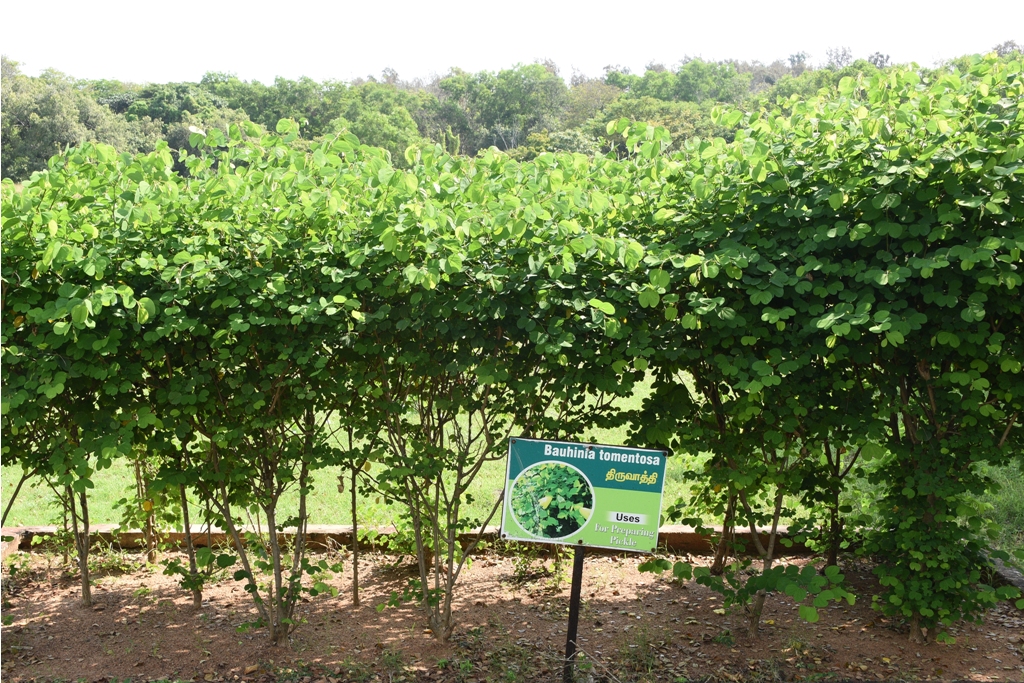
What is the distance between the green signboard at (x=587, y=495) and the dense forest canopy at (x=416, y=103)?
59.8 metres

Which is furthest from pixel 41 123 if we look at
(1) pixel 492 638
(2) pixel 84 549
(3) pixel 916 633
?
(3) pixel 916 633

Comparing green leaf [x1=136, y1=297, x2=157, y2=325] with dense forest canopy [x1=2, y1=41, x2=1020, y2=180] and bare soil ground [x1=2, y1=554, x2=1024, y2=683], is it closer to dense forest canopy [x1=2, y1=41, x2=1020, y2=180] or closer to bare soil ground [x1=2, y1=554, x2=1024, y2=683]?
bare soil ground [x1=2, y1=554, x2=1024, y2=683]

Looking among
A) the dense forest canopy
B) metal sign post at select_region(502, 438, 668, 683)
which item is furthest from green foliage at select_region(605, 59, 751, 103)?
metal sign post at select_region(502, 438, 668, 683)

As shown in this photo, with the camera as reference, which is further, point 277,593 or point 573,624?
point 277,593

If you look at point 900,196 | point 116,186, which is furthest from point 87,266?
point 900,196

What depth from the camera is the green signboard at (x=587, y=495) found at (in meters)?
3.48

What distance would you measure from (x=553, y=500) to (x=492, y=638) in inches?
46.4

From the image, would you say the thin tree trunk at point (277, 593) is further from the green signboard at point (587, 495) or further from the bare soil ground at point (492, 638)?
the green signboard at point (587, 495)

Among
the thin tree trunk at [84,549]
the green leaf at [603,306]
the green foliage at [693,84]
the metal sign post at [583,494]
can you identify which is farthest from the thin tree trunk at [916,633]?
the green foliage at [693,84]

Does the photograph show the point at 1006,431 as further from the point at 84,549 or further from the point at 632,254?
the point at 84,549

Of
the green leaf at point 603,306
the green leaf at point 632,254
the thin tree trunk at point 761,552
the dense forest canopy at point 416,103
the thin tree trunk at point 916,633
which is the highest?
the dense forest canopy at point 416,103

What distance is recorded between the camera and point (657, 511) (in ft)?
11.4

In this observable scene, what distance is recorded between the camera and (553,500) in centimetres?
350

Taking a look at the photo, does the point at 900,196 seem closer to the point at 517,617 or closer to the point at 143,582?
the point at 517,617
